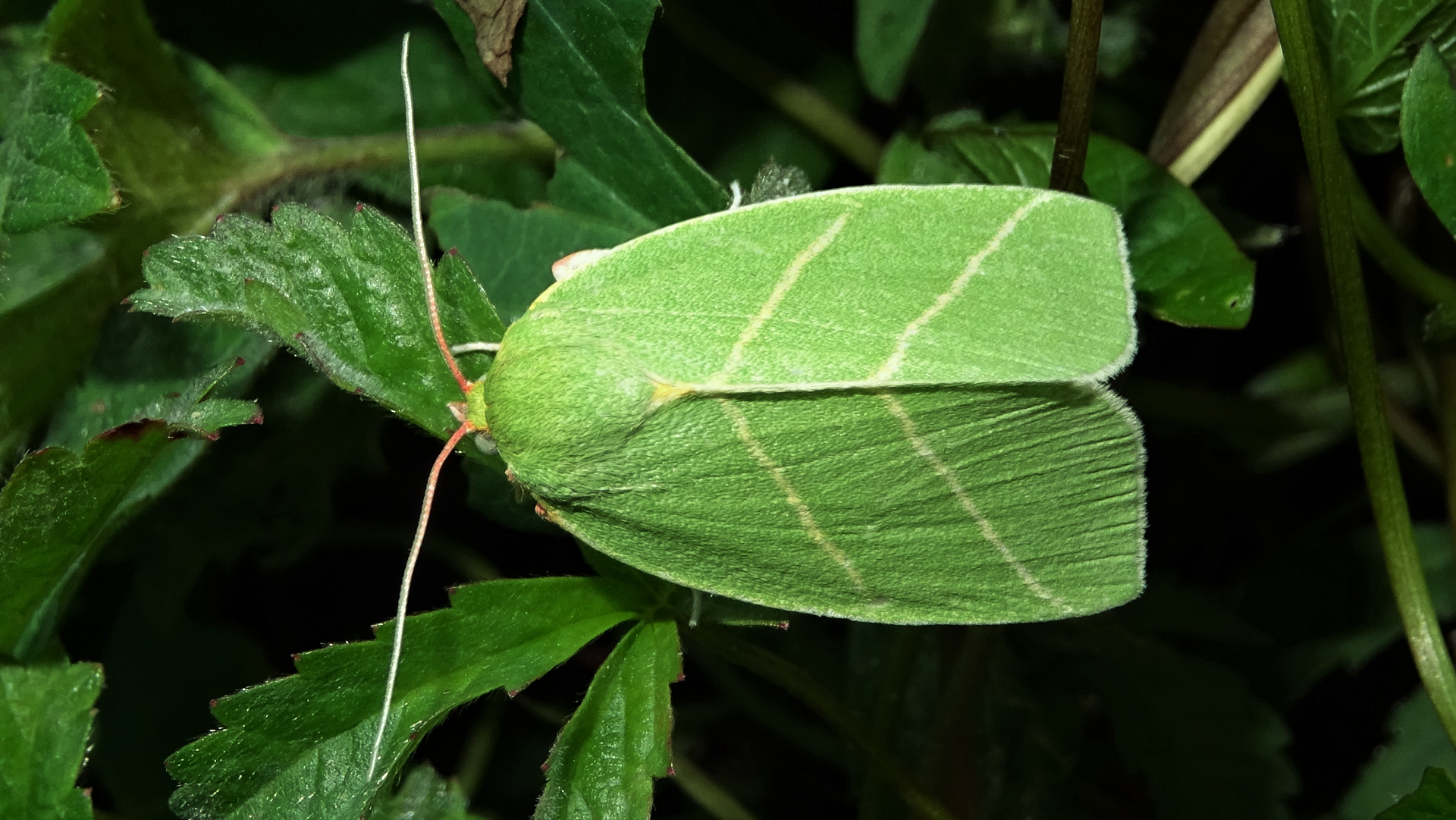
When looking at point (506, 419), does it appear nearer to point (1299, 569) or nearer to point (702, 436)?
point (702, 436)

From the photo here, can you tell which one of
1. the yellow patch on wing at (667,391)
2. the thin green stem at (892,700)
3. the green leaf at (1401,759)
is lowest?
the green leaf at (1401,759)

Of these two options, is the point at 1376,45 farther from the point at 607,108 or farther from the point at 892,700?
the point at 892,700

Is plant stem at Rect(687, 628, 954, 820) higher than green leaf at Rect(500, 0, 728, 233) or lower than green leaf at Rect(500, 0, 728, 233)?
lower

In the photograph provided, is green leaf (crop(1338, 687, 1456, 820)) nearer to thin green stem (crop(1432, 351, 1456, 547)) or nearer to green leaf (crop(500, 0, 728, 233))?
thin green stem (crop(1432, 351, 1456, 547))

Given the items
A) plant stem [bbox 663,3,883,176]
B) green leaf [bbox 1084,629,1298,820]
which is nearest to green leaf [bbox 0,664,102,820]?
plant stem [bbox 663,3,883,176]

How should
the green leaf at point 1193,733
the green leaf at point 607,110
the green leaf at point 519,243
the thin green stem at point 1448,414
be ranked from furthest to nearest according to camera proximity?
the green leaf at point 1193,733 < the thin green stem at point 1448,414 < the green leaf at point 519,243 < the green leaf at point 607,110

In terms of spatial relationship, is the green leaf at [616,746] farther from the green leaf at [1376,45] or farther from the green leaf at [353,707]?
the green leaf at [1376,45]

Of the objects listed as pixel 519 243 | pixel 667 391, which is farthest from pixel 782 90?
pixel 667 391

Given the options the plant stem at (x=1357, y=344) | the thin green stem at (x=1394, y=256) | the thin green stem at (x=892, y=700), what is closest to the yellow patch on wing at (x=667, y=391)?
the thin green stem at (x=892, y=700)
